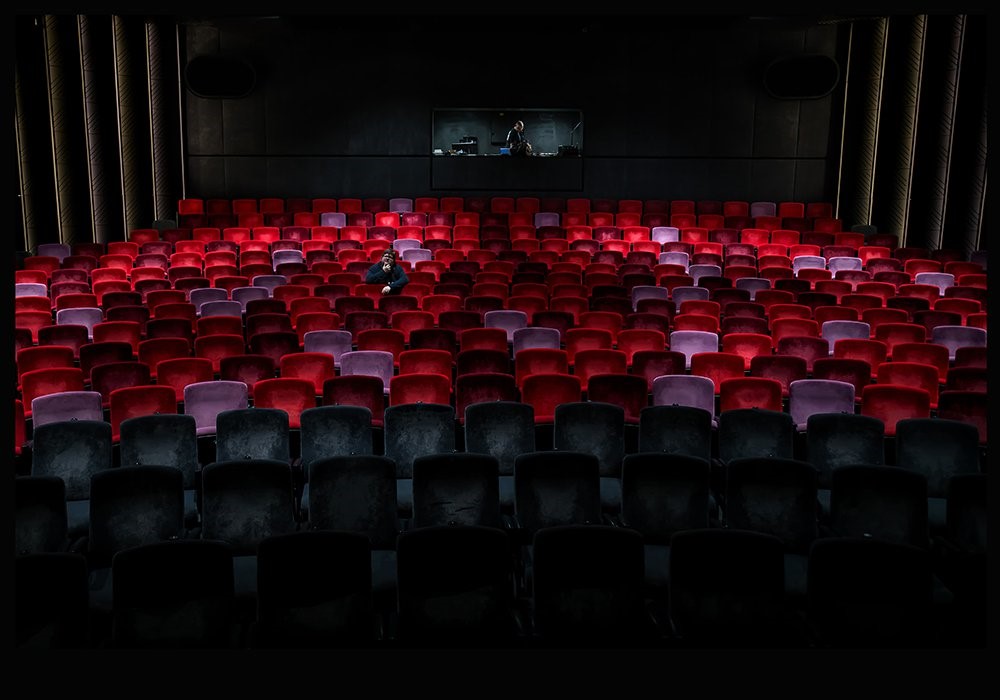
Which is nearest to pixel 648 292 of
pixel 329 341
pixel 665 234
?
pixel 329 341

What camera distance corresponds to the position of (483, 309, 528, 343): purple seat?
7016mm

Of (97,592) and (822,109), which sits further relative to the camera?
(822,109)

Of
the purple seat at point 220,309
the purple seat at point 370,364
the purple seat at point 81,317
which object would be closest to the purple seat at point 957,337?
the purple seat at point 370,364

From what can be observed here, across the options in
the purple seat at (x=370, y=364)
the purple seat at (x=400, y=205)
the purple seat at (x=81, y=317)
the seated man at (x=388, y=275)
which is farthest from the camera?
the purple seat at (x=400, y=205)

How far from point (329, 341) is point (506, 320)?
1454 mm

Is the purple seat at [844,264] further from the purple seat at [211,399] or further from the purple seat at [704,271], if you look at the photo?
the purple seat at [211,399]

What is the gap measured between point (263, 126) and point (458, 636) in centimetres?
1130

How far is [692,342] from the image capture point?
21.4ft

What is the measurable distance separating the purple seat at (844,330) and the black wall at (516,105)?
688cm

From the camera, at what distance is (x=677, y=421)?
4.78 m

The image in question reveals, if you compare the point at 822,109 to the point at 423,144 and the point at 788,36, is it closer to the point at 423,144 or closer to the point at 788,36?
the point at 788,36

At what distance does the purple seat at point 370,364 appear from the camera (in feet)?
19.2

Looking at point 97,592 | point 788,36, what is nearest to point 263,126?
point 788,36

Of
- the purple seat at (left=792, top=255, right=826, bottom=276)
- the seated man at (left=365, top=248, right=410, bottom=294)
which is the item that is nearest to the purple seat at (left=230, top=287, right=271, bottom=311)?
the seated man at (left=365, top=248, right=410, bottom=294)
